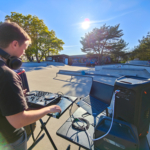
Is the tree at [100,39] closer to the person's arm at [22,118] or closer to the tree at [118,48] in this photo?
the tree at [118,48]

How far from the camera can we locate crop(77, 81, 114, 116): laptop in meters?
1.63

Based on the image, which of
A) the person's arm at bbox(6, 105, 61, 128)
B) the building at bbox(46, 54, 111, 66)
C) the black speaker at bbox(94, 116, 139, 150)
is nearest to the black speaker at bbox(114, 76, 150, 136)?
the black speaker at bbox(94, 116, 139, 150)

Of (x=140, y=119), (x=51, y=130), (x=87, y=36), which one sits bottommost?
(x=51, y=130)

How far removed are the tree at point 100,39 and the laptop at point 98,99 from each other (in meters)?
20.3

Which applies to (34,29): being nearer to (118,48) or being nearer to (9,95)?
(118,48)

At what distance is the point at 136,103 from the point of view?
41.1 inches

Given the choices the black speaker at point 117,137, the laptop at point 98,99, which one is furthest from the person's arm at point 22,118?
the laptop at point 98,99

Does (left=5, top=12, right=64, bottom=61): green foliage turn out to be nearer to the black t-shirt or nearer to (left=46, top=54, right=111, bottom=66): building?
(left=46, top=54, right=111, bottom=66): building

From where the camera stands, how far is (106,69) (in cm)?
1127

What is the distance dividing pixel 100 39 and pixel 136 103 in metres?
21.6

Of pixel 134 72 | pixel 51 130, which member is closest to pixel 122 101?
pixel 51 130

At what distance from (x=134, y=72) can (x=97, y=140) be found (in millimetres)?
10271

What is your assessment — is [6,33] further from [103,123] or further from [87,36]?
[87,36]

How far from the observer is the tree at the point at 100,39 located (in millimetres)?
19094
